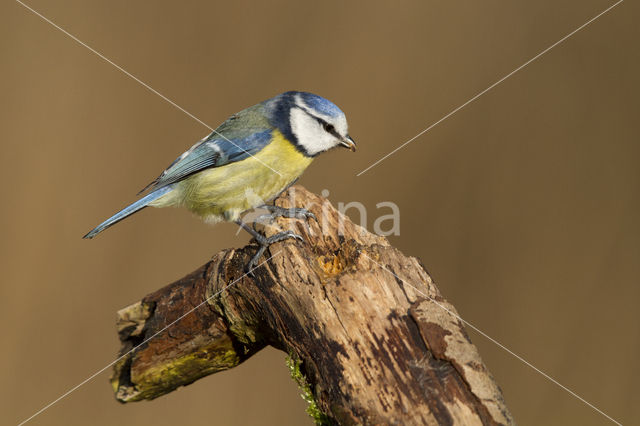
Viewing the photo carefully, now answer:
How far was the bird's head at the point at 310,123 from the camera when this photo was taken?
1695mm

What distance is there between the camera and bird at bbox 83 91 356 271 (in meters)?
1.71

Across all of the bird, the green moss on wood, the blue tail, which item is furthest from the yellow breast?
the green moss on wood

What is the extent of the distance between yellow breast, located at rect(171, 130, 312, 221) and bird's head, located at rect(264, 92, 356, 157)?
0.04 metres

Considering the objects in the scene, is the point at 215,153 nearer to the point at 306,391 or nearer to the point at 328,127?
the point at 328,127

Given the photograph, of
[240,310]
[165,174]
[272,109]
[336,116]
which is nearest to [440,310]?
[240,310]

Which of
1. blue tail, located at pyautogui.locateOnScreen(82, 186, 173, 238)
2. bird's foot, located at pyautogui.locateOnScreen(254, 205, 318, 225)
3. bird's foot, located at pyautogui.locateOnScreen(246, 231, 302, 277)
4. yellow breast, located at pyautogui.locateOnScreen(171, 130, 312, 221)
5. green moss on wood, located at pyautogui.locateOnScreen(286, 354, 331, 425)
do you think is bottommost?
green moss on wood, located at pyautogui.locateOnScreen(286, 354, 331, 425)

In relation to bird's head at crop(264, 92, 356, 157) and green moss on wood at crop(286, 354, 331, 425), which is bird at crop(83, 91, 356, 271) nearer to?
bird's head at crop(264, 92, 356, 157)

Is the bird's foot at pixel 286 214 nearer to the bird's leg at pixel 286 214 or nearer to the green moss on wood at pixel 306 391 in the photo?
the bird's leg at pixel 286 214

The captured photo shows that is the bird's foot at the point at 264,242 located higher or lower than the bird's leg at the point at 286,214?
lower

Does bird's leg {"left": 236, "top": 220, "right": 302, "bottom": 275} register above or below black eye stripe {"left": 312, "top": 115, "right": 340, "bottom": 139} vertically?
below

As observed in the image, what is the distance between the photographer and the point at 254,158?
172 cm

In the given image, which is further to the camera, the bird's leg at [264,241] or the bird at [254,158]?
the bird at [254,158]

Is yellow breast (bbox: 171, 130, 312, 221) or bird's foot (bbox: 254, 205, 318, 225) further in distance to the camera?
yellow breast (bbox: 171, 130, 312, 221)

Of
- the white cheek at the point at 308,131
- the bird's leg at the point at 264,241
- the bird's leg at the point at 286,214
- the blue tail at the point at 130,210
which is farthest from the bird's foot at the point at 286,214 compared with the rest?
the blue tail at the point at 130,210
